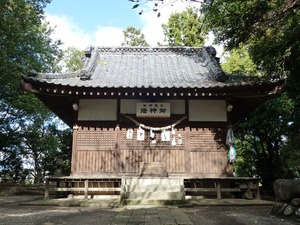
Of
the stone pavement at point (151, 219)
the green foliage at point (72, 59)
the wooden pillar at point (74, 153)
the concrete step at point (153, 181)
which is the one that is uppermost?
the green foliage at point (72, 59)

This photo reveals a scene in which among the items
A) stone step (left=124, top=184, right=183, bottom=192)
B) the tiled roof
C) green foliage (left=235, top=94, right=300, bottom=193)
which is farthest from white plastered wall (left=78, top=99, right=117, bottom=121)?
green foliage (left=235, top=94, right=300, bottom=193)

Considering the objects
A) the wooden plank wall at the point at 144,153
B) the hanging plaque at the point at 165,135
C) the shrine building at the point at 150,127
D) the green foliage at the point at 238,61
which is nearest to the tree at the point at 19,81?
the shrine building at the point at 150,127

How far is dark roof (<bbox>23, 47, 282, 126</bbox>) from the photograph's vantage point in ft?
32.6

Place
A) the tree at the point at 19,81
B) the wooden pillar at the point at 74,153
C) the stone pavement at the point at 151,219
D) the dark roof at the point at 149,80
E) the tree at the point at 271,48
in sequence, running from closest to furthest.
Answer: the stone pavement at the point at 151,219 → the tree at the point at 271,48 → the dark roof at the point at 149,80 → the wooden pillar at the point at 74,153 → the tree at the point at 19,81

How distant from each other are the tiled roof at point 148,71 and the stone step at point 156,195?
3.45m

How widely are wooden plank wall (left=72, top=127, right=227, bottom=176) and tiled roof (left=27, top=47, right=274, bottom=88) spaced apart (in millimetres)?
1774

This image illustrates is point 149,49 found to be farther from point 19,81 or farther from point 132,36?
point 132,36

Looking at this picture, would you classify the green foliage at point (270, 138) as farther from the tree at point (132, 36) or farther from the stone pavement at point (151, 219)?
the tree at point (132, 36)

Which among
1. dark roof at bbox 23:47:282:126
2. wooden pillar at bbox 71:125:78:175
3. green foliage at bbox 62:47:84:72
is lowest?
wooden pillar at bbox 71:125:78:175

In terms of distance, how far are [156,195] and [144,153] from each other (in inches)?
75.1

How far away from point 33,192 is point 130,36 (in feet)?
84.6

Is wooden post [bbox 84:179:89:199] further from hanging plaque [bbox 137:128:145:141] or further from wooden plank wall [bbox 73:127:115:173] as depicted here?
hanging plaque [bbox 137:128:145:141]

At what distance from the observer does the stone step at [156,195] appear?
898 centimetres

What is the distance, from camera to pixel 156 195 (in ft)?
29.6
